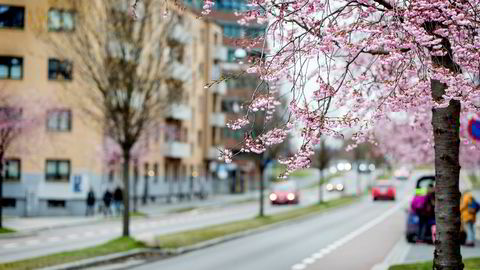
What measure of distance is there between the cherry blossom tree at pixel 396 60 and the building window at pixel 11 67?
4034 centimetres

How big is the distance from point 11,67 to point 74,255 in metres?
31.7

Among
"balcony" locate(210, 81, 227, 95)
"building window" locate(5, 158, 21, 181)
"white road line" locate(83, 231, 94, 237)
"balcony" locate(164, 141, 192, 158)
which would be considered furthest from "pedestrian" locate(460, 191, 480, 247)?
"balcony" locate(210, 81, 227, 95)

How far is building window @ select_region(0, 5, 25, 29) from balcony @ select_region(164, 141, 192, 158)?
21598 millimetres

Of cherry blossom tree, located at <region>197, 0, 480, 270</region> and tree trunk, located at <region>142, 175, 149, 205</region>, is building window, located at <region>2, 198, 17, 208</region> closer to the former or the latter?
tree trunk, located at <region>142, 175, 149, 205</region>

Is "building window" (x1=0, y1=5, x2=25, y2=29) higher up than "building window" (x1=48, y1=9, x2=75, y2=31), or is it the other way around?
"building window" (x1=0, y1=5, x2=25, y2=29)

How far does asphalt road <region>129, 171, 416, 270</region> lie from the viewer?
20.0 meters

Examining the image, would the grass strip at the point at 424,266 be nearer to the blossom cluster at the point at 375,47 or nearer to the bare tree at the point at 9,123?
the blossom cluster at the point at 375,47

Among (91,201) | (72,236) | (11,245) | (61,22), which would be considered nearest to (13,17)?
(91,201)

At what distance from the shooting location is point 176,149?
70125mm

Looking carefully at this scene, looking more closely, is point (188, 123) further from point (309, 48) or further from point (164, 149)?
point (309, 48)

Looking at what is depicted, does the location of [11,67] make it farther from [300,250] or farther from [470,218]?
[470,218]

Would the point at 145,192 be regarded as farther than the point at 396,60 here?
Yes

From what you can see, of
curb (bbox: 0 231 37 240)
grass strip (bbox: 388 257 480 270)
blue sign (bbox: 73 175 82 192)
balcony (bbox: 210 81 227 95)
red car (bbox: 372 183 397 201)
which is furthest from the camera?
balcony (bbox: 210 81 227 95)

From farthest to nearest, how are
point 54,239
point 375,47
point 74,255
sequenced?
point 54,239 → point 74,255 → point 375,47
